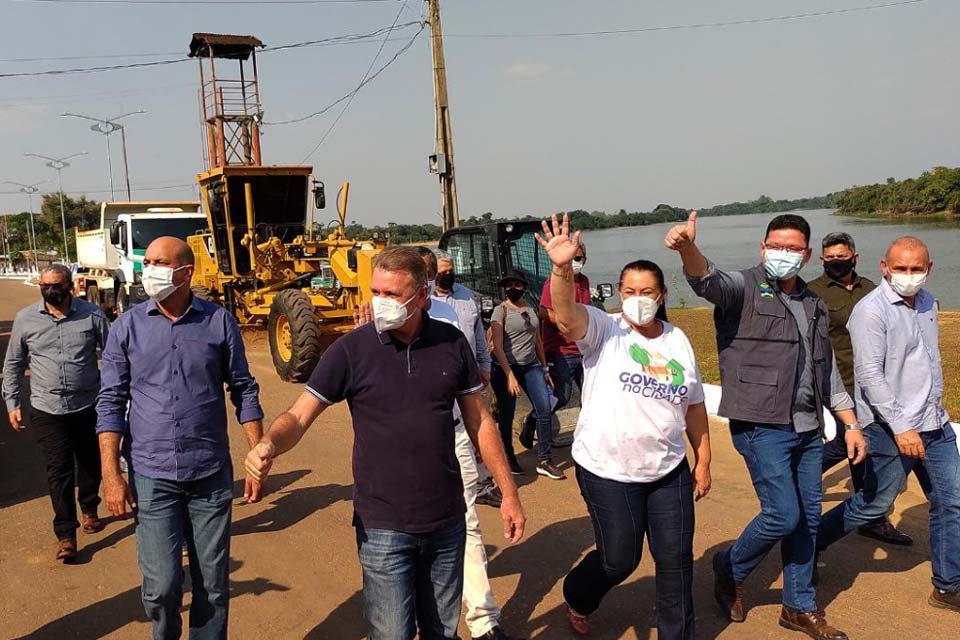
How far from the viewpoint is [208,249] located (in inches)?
559

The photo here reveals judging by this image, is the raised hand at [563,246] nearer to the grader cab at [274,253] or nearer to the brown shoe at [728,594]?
the brown shoe at [728,594]

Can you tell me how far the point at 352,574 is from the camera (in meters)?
4.70

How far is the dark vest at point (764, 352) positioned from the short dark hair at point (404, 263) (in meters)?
1.55

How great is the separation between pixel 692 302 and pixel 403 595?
2380cm

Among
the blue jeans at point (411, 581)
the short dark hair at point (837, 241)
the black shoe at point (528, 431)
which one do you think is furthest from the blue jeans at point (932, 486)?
the black shoe at point (528, 431)

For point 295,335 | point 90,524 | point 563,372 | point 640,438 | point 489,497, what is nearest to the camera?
point 640,438

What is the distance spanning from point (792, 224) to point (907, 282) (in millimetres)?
747

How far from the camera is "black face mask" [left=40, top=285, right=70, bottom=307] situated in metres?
5.17

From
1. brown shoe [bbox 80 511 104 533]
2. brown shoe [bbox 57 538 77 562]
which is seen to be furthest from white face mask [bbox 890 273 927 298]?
brown shoe [bbox 80 511 104 533]

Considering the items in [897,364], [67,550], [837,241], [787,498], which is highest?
[837,241]

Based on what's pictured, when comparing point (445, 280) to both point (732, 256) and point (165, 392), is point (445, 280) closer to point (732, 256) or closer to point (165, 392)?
point (165, 392)

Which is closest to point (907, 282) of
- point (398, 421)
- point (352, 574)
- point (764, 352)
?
point (764, 352)

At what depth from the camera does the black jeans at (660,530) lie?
11.0 ft

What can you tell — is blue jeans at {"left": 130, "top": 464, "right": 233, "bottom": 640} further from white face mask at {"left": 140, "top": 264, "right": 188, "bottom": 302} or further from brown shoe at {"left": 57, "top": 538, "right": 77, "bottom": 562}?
brown shoe at {"left": 57, "top": 538, "right": 77, "bottom": 562}
